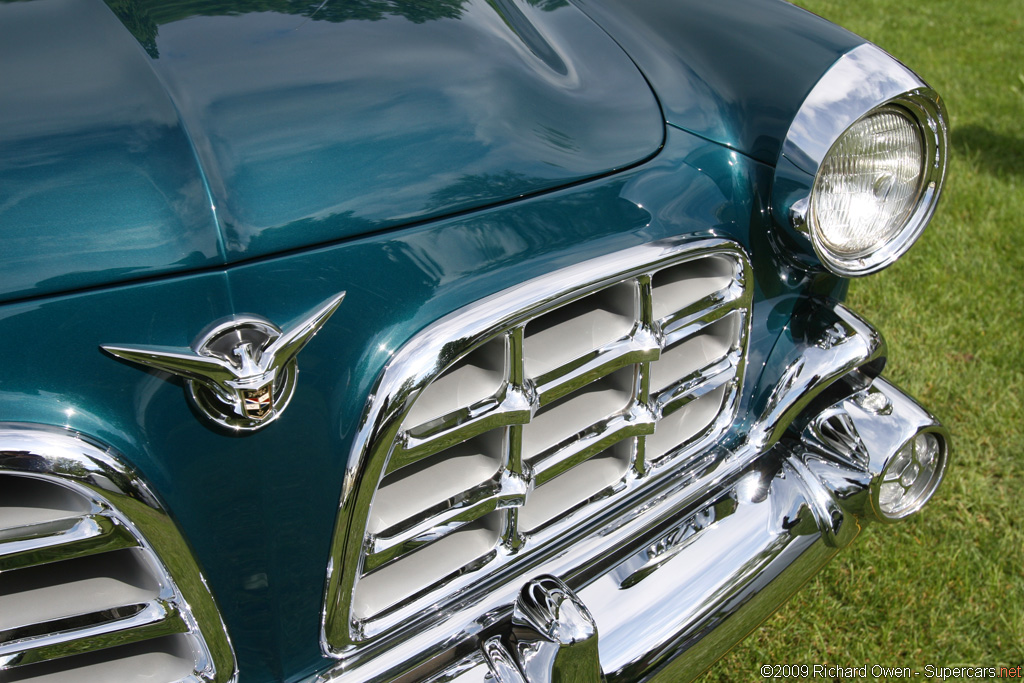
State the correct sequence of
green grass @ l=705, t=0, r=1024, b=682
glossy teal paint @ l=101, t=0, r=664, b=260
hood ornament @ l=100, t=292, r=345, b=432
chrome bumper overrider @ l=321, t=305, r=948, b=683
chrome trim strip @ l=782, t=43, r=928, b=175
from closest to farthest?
hood ornament @ l=100, t=292, r=345, b=432 → glossy teal paint @ l=101, t=0, r=664, b=260 → chrome bumper overrider @ l=321, t=305, r=948, b=683 → chrome trim strip @ l=782, t=43, r=928, b=175 → green grass @ l=705, t=0, r=1024, b=682

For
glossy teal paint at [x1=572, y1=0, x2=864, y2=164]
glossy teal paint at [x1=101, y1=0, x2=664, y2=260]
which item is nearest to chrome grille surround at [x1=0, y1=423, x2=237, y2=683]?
glossy teal paint at [x1=101, y1=0, x2=664, y2=260]

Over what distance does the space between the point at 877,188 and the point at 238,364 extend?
106cm

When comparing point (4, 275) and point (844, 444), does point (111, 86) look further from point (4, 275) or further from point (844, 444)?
point (844, 444)

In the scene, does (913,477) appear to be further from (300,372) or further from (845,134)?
(300,372)

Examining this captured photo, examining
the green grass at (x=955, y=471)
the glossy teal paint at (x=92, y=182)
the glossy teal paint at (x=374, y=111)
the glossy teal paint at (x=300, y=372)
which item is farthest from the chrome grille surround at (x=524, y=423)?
the green grass at (x=955, y=471)

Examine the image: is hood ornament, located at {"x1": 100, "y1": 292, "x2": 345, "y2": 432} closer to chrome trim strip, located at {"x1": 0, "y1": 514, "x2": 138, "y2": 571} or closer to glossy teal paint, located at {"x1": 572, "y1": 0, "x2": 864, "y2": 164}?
chrome trim strip, located at {"x1": 0, "y1": 514, "x2": 138, "y2": 571}

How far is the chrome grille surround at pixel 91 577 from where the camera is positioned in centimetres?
85

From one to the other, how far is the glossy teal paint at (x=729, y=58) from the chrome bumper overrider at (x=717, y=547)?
0.40 metres

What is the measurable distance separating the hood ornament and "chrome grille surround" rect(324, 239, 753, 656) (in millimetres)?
128

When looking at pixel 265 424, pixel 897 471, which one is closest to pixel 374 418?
pixel 265 424

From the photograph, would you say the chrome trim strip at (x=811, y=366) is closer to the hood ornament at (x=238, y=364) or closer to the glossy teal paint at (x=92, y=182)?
the hood ornament at (x=238, y=364)

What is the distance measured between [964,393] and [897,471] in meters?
1.26

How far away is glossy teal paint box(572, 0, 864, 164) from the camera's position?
134 cm

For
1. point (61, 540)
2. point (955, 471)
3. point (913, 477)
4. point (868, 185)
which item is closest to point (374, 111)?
point (61, 540)
